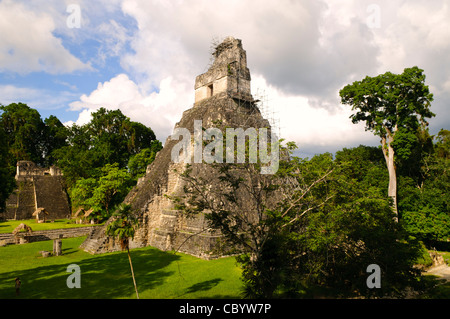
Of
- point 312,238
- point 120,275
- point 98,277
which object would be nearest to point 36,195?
point 98,277

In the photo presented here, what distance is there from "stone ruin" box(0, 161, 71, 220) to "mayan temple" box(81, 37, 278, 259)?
15.1 metres

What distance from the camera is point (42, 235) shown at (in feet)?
64.8

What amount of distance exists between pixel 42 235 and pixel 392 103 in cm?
2621

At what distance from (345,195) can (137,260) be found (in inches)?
402

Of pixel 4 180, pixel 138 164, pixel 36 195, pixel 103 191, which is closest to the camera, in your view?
pixel 4 180

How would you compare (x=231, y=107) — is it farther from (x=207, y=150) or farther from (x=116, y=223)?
(x=116, y=223)

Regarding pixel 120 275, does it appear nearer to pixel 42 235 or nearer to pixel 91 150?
pixel 42 235

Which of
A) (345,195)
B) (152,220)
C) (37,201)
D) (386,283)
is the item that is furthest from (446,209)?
(37,201)

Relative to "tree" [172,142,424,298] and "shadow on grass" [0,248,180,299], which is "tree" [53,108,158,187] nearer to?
"shadow on grass" [0,248,180,299]

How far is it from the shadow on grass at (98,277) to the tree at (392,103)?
1439 centimetres

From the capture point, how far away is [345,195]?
950 centimetres

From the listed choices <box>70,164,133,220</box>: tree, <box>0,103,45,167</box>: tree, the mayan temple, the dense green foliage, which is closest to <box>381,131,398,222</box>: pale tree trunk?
the mayan temple

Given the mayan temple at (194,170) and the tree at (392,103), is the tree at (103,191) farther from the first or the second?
the tree at (392,103)

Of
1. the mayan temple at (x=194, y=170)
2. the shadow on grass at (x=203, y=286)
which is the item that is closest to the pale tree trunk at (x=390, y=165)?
the mayan temple at (x=194, y=170)
